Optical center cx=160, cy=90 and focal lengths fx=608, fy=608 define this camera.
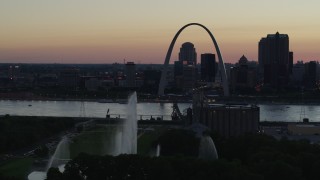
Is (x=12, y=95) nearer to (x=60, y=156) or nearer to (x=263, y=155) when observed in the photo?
(x=60, y=156)

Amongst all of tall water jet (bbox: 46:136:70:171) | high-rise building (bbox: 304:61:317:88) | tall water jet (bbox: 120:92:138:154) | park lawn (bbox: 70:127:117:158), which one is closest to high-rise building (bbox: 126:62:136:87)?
high-rise building (bbox: 304:61:317:88)

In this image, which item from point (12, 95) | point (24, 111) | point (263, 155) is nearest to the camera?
point (263, 155)

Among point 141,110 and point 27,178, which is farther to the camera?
point 141,110

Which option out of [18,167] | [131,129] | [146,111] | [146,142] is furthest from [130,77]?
[131,129]

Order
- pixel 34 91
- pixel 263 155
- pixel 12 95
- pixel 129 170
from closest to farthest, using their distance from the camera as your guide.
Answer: pixel 129 170, pixel 263 155, pixel 12 95, pixel 34 91

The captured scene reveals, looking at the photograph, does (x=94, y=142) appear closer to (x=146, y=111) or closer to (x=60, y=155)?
(x=60, y=155)

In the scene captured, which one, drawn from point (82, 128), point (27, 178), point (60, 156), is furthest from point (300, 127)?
point (27, 178)
